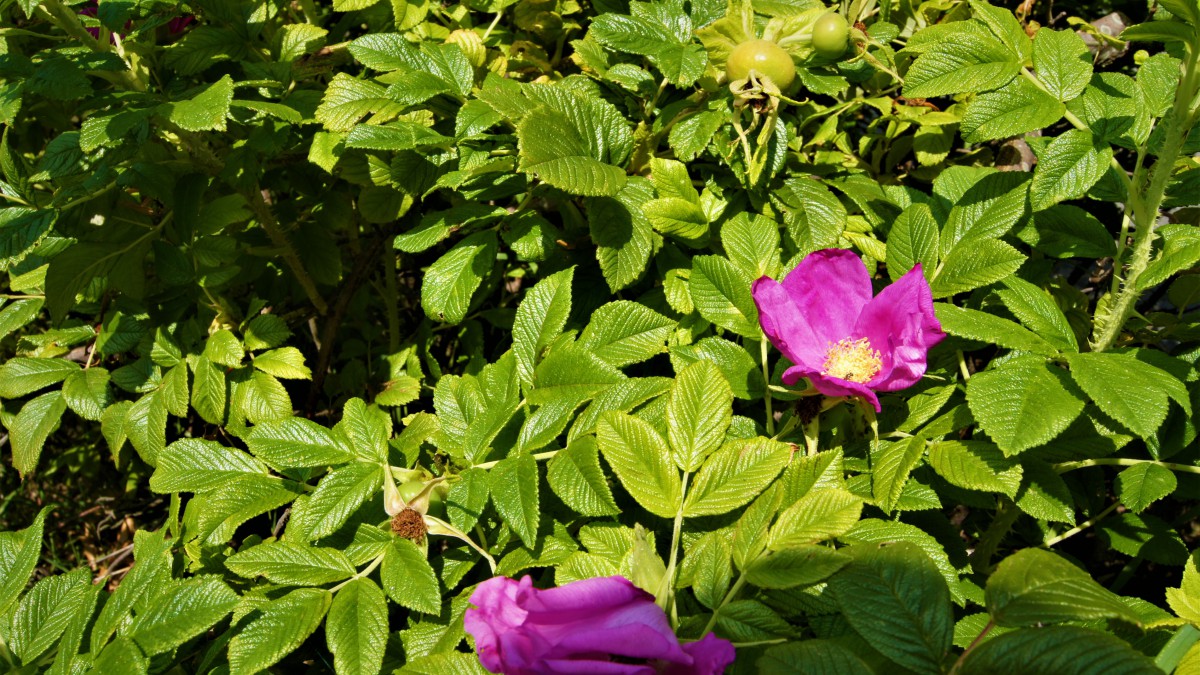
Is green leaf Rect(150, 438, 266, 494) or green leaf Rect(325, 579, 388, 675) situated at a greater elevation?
green leaf Rect(325, 579, 388, 675)

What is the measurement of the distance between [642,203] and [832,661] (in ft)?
2.76

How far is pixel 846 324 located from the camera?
1.32 metres

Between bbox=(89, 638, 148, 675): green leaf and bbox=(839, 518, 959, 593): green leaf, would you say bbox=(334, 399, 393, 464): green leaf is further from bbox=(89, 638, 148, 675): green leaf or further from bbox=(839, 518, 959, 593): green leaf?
bbox=(839, 518, 959, 593): green leaf

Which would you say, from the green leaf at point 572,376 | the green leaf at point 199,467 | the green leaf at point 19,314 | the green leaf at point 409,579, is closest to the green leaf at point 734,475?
the green leaf at point 572,376

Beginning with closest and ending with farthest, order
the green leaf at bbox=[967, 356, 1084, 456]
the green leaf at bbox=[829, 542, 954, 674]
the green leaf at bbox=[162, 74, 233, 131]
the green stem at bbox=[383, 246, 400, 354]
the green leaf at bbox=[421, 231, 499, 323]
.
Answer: the green leaf at bbox=[829, 542, 954, 674]
the green leaf at bbox=[967, 356, 1084, 456]
the green leaf at bbox=[162, 74, 233, 131]
the green leaf at bbox=[421, 231, 499, 323]
the green stem at bbox=[383, 246, 400, 354]

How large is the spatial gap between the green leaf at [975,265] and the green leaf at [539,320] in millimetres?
530

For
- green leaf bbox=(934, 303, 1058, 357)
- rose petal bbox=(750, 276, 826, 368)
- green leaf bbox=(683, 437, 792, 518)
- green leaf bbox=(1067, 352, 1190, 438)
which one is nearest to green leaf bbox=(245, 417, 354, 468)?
green leaf bbox=(683, 437, 792, 518)

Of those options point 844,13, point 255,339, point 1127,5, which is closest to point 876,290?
point 844,13

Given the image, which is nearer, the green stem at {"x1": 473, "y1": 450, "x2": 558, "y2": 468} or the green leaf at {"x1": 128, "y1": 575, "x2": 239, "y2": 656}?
the green leaf at {"x1": 128, "y1": 575, "x2": 239, "y2": 656}

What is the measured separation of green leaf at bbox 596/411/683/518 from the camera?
3.58ft

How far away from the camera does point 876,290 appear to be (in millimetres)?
1536

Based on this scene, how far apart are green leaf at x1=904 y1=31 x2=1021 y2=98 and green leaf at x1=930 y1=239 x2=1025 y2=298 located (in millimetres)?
211

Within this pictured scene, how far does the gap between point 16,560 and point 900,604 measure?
3.79 ft

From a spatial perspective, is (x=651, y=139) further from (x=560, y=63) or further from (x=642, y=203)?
(x=560, y=63)
